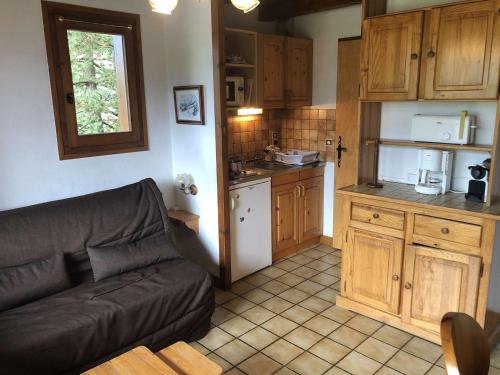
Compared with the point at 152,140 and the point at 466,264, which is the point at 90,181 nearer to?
the point at 152,140

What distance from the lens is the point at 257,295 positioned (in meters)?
3.28

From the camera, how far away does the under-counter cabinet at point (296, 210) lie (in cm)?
380

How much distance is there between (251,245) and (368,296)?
1.11 meters

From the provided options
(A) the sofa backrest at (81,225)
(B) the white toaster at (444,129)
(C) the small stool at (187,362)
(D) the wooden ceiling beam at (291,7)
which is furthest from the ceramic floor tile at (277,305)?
(D) the wooden ceiling beam at (291,7)

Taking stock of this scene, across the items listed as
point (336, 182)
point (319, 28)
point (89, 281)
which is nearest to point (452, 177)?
point (336, 182)

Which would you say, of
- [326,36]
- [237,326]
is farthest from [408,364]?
[326,36]

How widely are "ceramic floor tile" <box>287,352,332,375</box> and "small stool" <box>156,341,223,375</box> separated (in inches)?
31.4

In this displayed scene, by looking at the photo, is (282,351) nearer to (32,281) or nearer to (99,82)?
(32,281)

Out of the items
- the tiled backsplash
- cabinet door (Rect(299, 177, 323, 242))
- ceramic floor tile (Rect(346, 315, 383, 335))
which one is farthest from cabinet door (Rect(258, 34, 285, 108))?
ceramic floor tile (Rect(346, 315, 383, 335))

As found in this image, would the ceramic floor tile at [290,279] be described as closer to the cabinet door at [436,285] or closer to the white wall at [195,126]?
the white wall at [195,126]

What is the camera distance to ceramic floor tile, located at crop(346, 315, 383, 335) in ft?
9.13

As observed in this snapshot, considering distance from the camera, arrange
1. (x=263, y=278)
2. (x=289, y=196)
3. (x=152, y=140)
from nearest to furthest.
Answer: (x=152, y=140), (x=263, y=278), (x=289, y=196)

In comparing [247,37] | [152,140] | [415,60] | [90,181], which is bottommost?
[90,181]

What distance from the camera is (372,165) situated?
3.14 m
